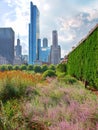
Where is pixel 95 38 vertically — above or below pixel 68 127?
above

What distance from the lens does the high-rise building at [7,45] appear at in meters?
129

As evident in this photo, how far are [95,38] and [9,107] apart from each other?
695cm

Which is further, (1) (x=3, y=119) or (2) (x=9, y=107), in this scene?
(2) (x=9, y=107)

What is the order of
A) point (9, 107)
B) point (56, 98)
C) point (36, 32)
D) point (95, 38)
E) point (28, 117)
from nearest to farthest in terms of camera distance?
point (28, 117) → point (9, 107) → point (56, 98) → point (95, 38) → point (36, 32)

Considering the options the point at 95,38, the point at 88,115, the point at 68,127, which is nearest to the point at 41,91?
the point at 88,115

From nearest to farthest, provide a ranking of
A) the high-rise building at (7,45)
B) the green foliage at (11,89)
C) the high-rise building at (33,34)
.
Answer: the green foliage at (11,89) → the high-rise building at (7,45) → the high-rise building at (33,34)

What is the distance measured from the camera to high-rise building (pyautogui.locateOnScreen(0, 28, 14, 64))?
129 meters

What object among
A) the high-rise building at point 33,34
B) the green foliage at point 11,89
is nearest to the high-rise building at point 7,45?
the high-rise building at point 33,34

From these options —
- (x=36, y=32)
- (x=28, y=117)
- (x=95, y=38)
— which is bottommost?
(x=28, y=117)

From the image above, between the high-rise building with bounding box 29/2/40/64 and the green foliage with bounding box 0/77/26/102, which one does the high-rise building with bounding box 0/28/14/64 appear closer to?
the high-rise building with bounding box 29/2/40/64

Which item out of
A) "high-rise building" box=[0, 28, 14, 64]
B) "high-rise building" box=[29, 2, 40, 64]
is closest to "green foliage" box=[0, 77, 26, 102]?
"high-rise building" box=[0, 28, 14, 64]

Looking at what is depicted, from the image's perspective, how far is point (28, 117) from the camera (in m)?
4.80

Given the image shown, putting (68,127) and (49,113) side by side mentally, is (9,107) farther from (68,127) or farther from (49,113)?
(68,127)

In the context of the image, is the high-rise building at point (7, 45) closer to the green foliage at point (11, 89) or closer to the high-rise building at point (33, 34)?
the high-rise building at point (33, 34)
